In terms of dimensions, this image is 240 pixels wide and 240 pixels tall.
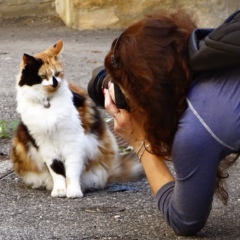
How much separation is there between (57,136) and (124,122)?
952mm

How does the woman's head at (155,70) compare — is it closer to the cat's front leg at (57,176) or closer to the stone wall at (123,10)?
the cat's front leg at (57,176)

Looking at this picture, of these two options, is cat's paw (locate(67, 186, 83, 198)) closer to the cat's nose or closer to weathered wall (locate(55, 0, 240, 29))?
the cat's nose

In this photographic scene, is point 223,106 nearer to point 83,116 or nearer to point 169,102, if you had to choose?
point 169,102

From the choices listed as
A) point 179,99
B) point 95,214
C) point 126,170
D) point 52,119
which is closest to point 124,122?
point 179,99

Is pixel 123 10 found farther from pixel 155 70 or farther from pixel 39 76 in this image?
pixel 155 70

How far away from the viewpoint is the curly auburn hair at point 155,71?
3.03 meters

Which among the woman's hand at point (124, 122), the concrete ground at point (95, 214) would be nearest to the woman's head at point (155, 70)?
the woman's hand at point (124, 122)

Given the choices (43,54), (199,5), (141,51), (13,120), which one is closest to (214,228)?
(141,51)

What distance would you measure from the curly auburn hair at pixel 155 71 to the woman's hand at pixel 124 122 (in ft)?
0.55

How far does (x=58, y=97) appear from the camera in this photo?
4227 mm

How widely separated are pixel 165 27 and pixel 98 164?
1.54 meters

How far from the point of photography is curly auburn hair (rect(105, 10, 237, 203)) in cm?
303

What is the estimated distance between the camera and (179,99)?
3.09 meters

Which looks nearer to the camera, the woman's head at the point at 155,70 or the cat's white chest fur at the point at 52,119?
the woman's head at the point at 155,70
